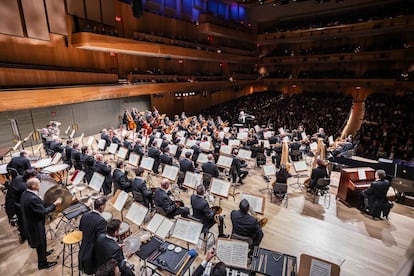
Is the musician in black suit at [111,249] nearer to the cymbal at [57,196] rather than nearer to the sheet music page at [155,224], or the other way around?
the sheet music page at [155,224]

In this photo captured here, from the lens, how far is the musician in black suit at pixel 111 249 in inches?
134

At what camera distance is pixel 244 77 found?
95.8ft

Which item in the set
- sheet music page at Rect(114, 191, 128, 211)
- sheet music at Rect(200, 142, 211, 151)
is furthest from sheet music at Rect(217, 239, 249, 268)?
sheet music at Rect(200, 142, 211, 151)

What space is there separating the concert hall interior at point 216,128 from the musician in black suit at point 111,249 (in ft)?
1.70

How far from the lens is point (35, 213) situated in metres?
4.38

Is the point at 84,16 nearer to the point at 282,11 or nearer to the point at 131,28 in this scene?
the point at 131,28

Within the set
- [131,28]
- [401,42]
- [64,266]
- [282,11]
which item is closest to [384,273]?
[64,266]

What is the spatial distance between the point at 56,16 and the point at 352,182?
51.2 feet

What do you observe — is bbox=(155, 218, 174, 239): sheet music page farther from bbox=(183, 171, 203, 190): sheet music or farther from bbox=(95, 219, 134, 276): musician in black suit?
bbox=(183, 171, 203, 190): sheet music

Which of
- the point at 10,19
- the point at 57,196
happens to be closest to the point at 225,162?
the point at 57,196

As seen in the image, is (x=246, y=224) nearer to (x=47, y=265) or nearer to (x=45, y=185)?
(x=47, y=265)

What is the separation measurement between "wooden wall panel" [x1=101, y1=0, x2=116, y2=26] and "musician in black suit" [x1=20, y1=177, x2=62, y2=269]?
14.5 metres

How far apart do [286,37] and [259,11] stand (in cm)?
600

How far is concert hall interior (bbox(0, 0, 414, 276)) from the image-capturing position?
206 inches
